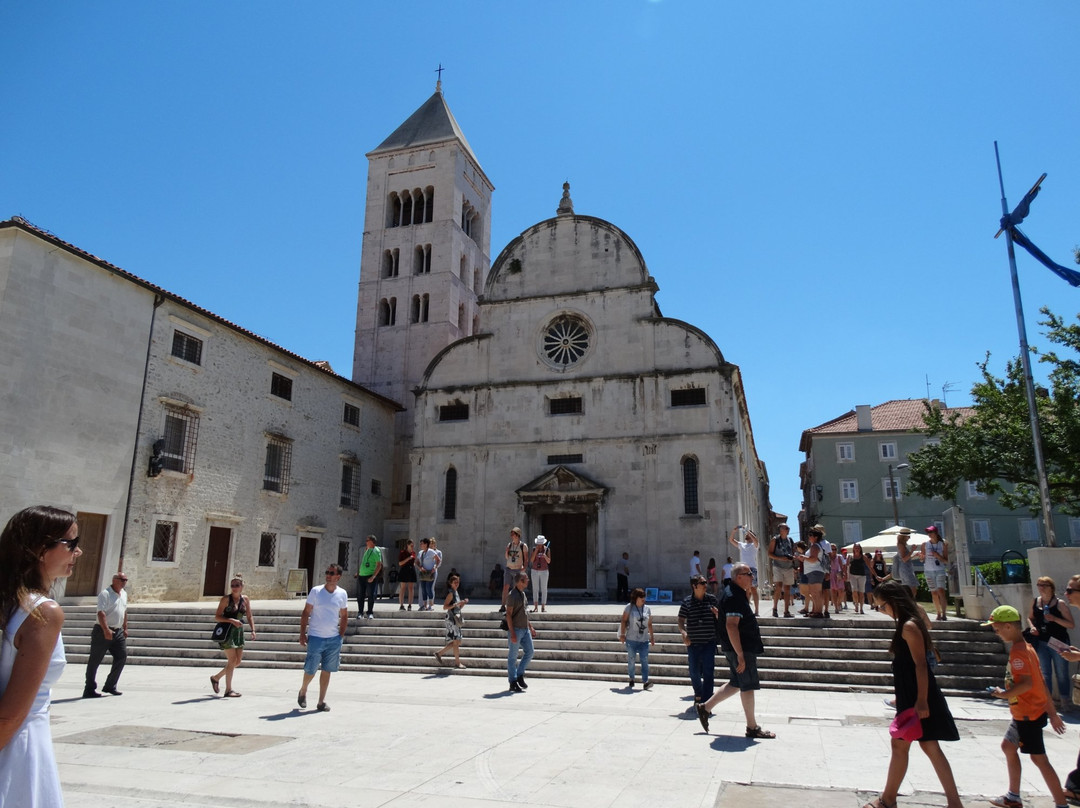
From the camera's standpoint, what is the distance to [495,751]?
739 cm

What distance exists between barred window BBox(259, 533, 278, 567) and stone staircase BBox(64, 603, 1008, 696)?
8589mm

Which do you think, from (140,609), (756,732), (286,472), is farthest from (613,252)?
(756,732)

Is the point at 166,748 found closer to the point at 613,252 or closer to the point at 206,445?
the point at 206,445

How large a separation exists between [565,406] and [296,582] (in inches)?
463

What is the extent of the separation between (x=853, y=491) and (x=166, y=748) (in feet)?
151

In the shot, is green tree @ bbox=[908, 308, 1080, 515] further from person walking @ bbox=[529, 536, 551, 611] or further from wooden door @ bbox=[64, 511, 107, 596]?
wooden door @ bbox=[64, 511, 107, 596]

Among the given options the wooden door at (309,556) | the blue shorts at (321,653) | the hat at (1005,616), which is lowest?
the blue shorts at (321,653)

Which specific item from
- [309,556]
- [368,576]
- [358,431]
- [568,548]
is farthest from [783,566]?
[358,431]

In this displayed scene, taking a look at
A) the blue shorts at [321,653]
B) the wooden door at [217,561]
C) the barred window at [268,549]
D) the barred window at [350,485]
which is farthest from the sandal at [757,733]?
the barred window at [350,485]

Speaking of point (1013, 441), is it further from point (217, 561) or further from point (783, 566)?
point (217, 561)

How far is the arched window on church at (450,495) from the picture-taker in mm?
27750

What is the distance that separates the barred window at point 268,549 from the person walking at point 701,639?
67.7 ft

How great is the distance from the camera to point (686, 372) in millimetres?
26109

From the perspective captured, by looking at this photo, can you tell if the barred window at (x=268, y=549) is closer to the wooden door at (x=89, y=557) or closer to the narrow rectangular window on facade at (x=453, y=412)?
the wooden door at (x=89, y=557)
